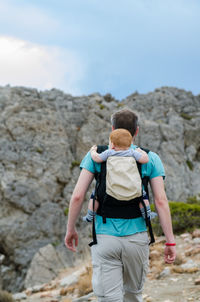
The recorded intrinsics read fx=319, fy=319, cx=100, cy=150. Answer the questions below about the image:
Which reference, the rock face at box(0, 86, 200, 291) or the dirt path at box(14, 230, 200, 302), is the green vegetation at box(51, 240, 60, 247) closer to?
the rock face at box(0, 86, 200, 291)

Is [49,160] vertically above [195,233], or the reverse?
[49,160]

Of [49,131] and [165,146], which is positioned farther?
[165,146]

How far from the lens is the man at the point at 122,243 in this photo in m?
2.84

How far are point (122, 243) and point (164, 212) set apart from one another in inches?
20.0

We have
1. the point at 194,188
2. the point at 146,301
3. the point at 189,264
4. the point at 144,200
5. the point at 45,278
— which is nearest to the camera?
the point at 144,200

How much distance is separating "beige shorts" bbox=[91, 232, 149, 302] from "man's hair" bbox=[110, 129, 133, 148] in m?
0.83

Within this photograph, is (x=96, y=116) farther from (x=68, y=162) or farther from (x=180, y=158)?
(x=180, y=158)

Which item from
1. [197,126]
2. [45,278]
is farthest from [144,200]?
[197,126]

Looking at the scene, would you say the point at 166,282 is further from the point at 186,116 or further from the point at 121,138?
the point at 186,116

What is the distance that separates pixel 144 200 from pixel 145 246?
16.9 inches

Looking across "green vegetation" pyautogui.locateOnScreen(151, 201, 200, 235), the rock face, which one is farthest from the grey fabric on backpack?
the rock face

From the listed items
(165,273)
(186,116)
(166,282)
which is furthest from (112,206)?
(186,116)

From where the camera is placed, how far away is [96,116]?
22.7m

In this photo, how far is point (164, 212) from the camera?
9.92 ft
